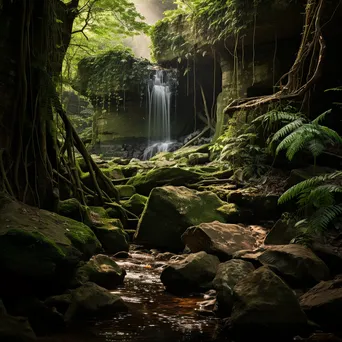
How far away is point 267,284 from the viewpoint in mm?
3025

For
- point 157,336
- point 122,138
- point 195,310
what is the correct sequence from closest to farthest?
point 157,336, point 195,310, point 122,138

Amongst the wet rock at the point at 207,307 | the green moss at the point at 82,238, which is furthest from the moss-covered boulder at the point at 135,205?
the wet rock at the point at 207,307

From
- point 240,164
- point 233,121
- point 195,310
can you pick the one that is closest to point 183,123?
point 233,121

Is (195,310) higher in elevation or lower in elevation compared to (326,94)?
lower

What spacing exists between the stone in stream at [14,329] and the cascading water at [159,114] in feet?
39.8

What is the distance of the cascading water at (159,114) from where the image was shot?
14.7 metres

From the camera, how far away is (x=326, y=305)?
2965mm

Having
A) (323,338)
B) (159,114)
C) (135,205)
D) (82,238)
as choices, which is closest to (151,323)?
(323,338)

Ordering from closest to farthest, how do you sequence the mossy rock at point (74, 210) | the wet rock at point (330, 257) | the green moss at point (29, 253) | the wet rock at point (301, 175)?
1. the green moss at point (29, 253)
2. the wet rock at point (330, 257)
3. the mossy rock at point (74, 210)
4. the wet rock at point (301, 175)

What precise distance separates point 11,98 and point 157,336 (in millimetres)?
3595

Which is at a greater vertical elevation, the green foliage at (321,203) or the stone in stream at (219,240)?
the green foliage at (321,203)

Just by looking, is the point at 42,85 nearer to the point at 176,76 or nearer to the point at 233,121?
the point at 233,121

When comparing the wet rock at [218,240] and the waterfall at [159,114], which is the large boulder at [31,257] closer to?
the wet rock at [218,240]

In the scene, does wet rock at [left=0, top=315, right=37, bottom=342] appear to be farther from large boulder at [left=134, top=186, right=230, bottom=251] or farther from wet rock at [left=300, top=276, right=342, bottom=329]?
large boulder at [left=134, top=186, right=230, bottom=251]
